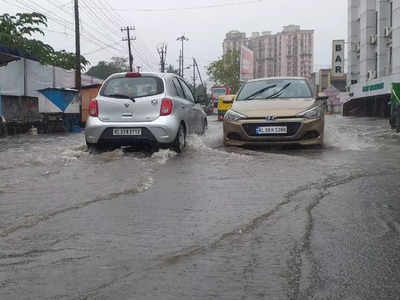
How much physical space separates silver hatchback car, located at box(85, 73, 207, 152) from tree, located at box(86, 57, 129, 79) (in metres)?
98.1

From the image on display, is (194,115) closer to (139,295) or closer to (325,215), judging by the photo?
(325,215)

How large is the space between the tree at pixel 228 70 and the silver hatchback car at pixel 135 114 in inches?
3552

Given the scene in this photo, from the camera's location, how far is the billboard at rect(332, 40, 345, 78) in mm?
49750

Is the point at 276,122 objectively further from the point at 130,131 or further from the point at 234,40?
the point at 234,40

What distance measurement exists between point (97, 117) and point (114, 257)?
5970 millimetres

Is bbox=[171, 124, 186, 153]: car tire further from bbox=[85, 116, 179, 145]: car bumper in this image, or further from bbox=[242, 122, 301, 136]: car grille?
bbox=[242, 122, 301, 136]: car grille

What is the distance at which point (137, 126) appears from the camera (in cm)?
892

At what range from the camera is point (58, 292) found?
2805mm

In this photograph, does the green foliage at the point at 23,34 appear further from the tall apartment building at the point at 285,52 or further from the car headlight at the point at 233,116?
the tall apartment building at the point at 285,52

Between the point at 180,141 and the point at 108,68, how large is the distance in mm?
103114

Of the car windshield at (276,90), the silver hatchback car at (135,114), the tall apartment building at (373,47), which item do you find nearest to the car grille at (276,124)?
the car windshield at (276,90)

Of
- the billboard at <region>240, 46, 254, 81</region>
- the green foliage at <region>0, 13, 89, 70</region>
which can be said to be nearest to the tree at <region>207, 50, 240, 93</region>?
the billboard at <region>240, 46, 254, 81</region>

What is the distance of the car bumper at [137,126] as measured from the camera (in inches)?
351

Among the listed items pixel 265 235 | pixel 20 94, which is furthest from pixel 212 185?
pixel 20 94
